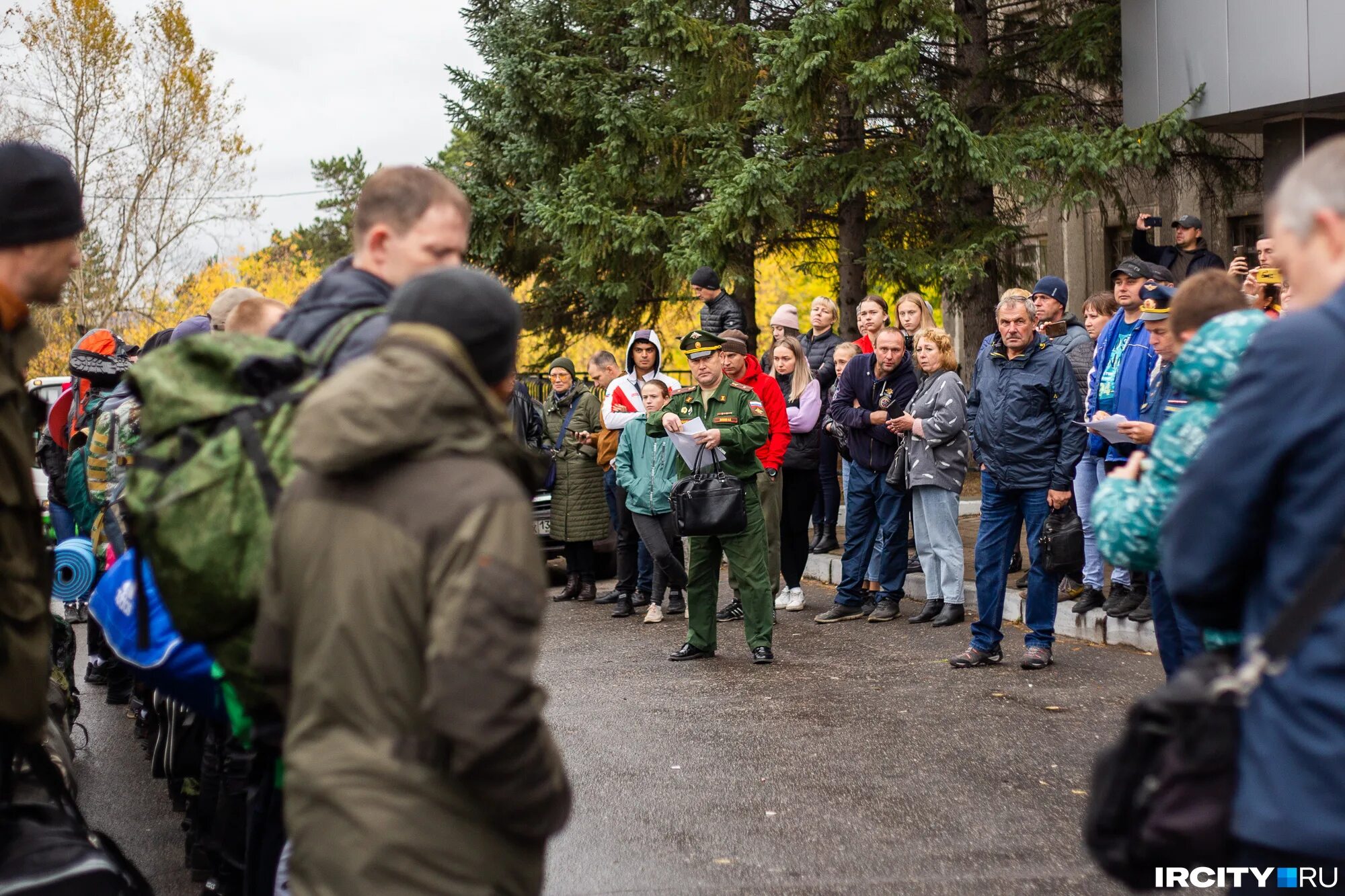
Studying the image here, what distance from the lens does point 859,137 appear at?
16.9 meters

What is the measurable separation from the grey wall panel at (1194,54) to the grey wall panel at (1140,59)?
72 millimetres

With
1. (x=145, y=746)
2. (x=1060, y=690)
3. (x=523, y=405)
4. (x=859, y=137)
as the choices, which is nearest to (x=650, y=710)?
(x=1060, y=690)

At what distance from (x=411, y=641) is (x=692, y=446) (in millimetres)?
6770

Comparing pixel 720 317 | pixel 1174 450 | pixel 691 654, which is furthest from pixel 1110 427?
pixel 720 317

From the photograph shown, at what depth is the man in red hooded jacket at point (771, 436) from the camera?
10.2 meters

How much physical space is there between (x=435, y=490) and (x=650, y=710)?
18.2 ft

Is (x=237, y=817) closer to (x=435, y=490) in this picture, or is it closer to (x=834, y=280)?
(x=435, y=490)

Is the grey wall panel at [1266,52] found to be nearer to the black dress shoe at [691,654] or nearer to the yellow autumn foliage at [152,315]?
the black dress shoe at [691,654]

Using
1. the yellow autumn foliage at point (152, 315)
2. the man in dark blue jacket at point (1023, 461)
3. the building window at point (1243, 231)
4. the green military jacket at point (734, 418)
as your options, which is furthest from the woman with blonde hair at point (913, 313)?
the yellow autumn foliage at point (152, 315)

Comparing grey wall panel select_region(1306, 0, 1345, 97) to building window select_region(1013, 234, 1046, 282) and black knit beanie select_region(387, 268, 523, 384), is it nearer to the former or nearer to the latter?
building window select_region(1013, 234, 1046, 282)

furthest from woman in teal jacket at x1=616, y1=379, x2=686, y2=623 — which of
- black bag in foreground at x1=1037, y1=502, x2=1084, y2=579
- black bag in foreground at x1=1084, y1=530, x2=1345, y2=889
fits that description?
black bag in foreground at x1=1084, y1=530, x2=1345, y2=889

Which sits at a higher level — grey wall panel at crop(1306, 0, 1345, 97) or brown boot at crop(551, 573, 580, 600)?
grey wall panel at crop(1306, 0, 1345, 97)

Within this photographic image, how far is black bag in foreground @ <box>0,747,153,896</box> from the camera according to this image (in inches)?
119

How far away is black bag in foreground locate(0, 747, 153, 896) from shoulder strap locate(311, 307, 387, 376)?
1.13 meters
